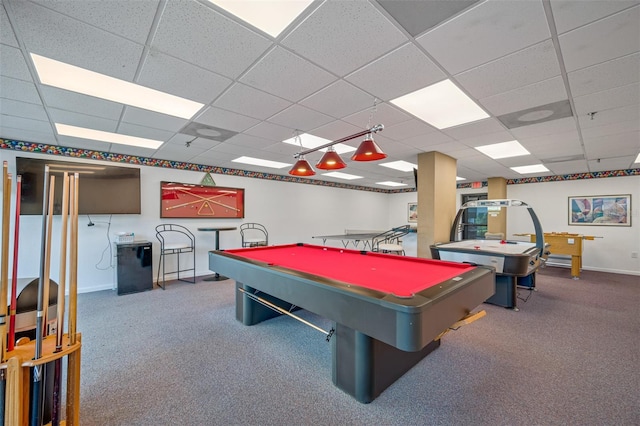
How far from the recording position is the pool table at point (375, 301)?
1.36 metres

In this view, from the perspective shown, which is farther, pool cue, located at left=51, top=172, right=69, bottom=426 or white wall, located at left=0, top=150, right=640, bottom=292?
white wall, located at left=0, top=150, right=640, bottom=292

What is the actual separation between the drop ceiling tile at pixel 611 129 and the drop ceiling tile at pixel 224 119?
420cm

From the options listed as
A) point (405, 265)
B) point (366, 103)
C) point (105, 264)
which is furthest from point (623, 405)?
point (105, 264)

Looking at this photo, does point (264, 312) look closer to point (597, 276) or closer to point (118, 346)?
point (118, 346)

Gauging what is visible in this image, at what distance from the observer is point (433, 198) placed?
175 inches

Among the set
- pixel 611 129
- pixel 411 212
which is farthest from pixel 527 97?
pixel 411 212

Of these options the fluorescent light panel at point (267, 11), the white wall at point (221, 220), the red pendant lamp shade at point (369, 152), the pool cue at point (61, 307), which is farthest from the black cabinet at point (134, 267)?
the fluorescent light panel at point (267, 11)

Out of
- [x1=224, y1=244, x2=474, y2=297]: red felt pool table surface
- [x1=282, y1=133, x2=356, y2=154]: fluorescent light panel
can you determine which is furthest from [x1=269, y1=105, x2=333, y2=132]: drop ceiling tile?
[x1=224, y1=244, x2=474, y2=297]: red felt pool table surface

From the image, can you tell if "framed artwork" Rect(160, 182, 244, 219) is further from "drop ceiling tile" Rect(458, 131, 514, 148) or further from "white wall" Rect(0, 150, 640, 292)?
"drop ceiling tile" Rect(458, 131, 514, 148)

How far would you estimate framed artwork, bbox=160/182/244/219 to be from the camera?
5297mm

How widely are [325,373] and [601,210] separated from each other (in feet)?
25.9

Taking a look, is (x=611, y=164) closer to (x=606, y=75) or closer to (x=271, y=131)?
(x=606, y=75)

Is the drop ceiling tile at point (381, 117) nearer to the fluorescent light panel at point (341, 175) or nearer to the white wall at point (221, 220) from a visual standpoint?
the fluorescent light panel at point (341, 175)

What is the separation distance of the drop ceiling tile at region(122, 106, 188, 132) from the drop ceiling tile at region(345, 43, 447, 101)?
2156 mm
